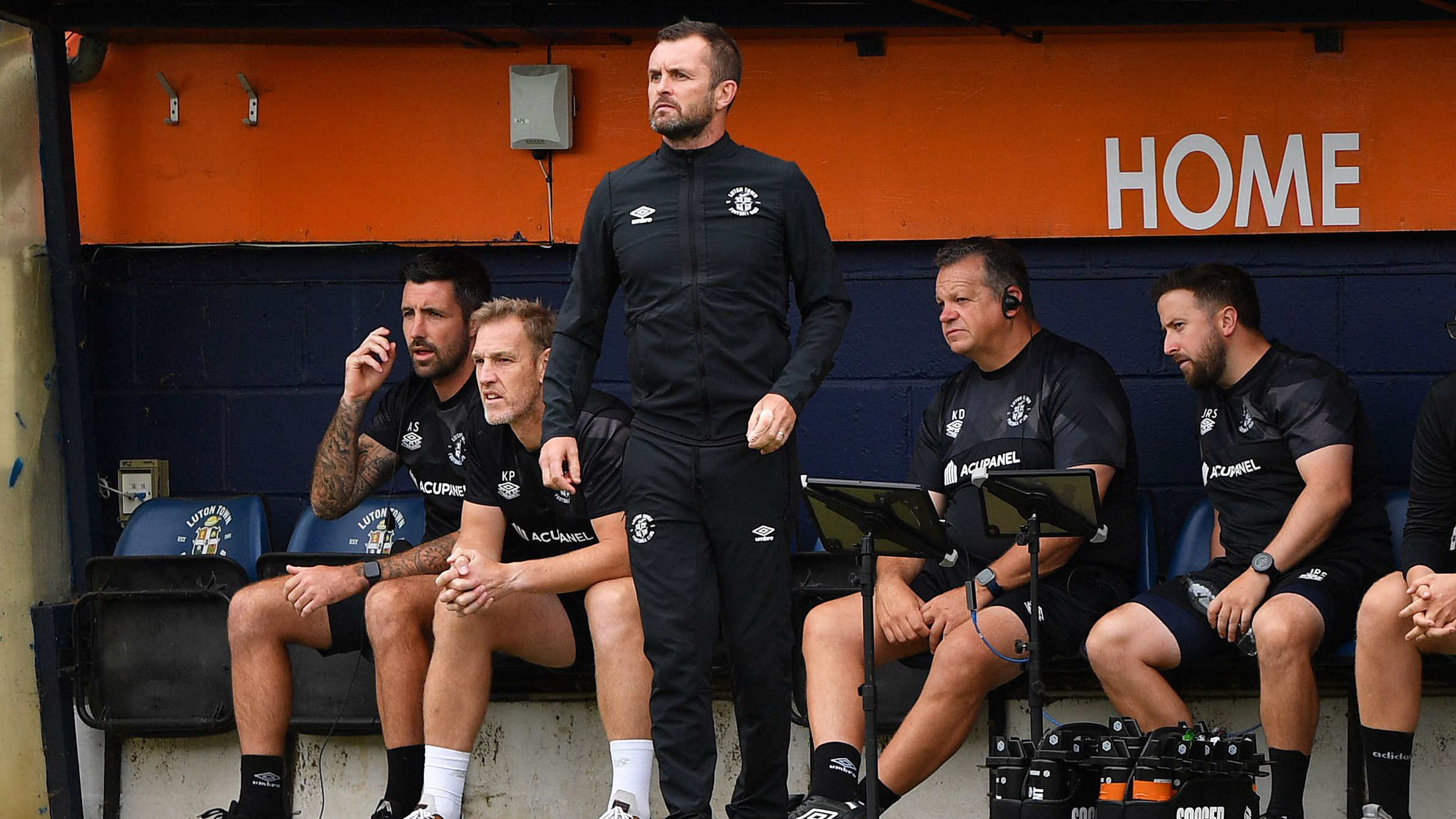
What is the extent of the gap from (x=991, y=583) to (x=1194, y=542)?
2.63ft

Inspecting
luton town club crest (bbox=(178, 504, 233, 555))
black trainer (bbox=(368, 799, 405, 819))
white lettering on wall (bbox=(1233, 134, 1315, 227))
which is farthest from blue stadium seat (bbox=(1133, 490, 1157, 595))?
luton town club crest (bbox=(178, 504, 233, 555))

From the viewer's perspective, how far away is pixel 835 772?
13.1 ft

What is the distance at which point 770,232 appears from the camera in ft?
11.9

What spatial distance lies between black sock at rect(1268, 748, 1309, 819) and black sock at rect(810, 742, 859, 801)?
39.7 inches

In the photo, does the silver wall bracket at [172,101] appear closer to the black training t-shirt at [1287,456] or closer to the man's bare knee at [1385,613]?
the black training t-shirt at [1287,456]

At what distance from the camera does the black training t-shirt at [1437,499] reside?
4125mm

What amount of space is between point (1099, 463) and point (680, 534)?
1344 mm

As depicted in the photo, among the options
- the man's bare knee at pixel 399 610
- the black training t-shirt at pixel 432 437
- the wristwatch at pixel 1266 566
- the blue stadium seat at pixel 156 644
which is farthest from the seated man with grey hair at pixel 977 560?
the blue stadium seat at pixel 156 644

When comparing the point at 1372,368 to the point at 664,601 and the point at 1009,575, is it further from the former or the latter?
the point at 664,601

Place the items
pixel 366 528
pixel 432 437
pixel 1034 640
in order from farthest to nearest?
pixel 366 528 < pixel 432 437 < pixel 1034 640

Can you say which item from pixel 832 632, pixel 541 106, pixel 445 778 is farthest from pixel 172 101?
pixel 832 632

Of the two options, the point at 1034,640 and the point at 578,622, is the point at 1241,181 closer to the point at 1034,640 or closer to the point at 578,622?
the point at 1034,640

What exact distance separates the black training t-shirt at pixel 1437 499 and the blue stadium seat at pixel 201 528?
3326 millimetres

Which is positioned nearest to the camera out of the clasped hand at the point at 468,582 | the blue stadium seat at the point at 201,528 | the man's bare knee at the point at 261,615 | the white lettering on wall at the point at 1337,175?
Answer: the clasped hand at the point at 468,582
